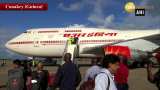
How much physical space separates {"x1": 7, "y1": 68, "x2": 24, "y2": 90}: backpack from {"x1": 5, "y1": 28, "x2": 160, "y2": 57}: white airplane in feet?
109

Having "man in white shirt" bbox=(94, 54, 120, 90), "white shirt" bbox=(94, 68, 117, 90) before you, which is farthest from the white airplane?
"white shirt" bbox=(94, 68, 117, 90)

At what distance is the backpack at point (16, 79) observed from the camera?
388 inches

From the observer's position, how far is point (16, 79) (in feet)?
32.5

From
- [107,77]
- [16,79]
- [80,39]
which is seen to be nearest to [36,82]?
[16,79]

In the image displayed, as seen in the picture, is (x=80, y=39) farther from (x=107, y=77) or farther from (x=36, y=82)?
(x=107, y=77)

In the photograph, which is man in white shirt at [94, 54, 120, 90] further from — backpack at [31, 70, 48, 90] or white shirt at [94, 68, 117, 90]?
backpack at [31, 70, 48, 90]

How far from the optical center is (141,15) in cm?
3309

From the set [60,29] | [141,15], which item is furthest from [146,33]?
[141,15]

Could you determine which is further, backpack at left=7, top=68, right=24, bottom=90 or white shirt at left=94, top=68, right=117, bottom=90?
backpack at left=7, top=68, right=24, bottom=90

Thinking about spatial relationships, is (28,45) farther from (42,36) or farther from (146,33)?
(146,33)

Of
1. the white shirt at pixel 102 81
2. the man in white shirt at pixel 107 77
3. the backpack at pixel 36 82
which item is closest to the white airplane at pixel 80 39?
the backpack at pixel 36 82

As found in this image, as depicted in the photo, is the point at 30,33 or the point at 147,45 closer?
the point at 147,45

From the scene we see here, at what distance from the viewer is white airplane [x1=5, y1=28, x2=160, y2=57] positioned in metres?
43.8

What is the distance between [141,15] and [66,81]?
79.5 ft
